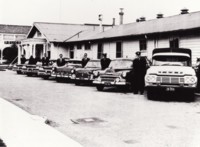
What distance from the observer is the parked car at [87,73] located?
18.5 meters

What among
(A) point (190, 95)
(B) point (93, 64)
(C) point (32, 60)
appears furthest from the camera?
(C) point (32, 60)

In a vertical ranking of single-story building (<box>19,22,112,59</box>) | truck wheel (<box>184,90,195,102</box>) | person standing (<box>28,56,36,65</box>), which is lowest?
truck wheel (<box>184,90,195,102</box>)

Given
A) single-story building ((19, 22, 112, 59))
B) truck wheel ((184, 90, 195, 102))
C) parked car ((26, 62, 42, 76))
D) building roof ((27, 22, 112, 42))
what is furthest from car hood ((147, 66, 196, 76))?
building roof ((27, 22, 112, 42))

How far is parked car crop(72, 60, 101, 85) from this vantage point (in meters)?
18.5

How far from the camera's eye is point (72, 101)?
39.8 ft

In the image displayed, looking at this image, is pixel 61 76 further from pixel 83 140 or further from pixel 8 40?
pixel 8 40

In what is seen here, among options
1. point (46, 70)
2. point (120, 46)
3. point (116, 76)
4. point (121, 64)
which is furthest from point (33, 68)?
point (116, 76)

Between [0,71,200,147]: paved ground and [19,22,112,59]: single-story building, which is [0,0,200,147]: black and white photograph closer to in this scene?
[0,71,200,147]: paved ground

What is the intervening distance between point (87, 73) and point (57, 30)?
2302 cm

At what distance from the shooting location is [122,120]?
870 cm

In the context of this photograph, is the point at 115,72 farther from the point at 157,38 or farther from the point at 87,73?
the point at 157,38

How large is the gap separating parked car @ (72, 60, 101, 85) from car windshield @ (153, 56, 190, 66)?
4786mm

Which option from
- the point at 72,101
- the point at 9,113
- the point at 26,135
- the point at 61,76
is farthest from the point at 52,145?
the point at 61,76

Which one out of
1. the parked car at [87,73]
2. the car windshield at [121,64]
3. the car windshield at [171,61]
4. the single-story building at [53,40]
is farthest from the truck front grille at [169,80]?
the single-story building at [53,40]
